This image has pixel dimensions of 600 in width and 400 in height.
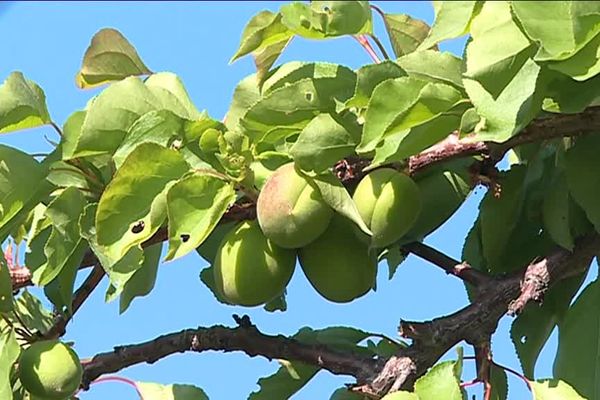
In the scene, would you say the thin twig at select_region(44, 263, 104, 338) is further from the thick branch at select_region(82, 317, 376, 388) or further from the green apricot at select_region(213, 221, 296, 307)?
the green apricot at select_region(213, 221, 296, 307)

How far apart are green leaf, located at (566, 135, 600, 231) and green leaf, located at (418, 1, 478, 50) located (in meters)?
0.25

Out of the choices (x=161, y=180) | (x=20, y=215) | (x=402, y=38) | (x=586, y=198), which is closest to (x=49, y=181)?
(x=20, y=215)

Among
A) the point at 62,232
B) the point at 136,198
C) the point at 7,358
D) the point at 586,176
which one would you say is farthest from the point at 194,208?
the point at 586,176

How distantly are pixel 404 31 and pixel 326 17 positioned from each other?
0.22 meters

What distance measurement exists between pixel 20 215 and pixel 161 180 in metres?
0.19

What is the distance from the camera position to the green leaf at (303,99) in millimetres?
1045

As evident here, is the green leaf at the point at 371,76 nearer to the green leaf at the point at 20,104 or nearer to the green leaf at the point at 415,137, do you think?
the green leaf at the point at 415,137

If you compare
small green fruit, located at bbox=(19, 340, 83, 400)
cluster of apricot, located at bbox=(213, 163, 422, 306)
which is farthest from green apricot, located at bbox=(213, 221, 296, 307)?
small green fruit, located at bbox=(19, 340, 83, 400)

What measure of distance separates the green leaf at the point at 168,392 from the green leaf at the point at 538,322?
14.2 inches

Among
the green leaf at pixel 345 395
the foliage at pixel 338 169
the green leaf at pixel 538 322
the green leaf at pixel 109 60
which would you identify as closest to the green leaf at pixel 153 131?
the foliage at pixel 338 169

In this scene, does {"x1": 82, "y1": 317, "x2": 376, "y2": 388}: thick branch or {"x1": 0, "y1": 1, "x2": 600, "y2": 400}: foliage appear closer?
{"x1": 0, "y1": 1, "x2": 600, "y2": 400}: foliage

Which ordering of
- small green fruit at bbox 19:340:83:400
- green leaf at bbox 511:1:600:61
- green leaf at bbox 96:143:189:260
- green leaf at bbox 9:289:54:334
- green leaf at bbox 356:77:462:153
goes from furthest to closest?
green leaf at bbox 9:289:54:334
small green fruit at bbox 19:340:83:400
green leaf at bbox 96:143:189:260
green leaf at bbox 356:77:462:153
green leaf at bbox 511:1:600:61

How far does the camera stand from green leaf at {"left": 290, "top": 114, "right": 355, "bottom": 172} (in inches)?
39.9

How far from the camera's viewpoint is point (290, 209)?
1027 mm
